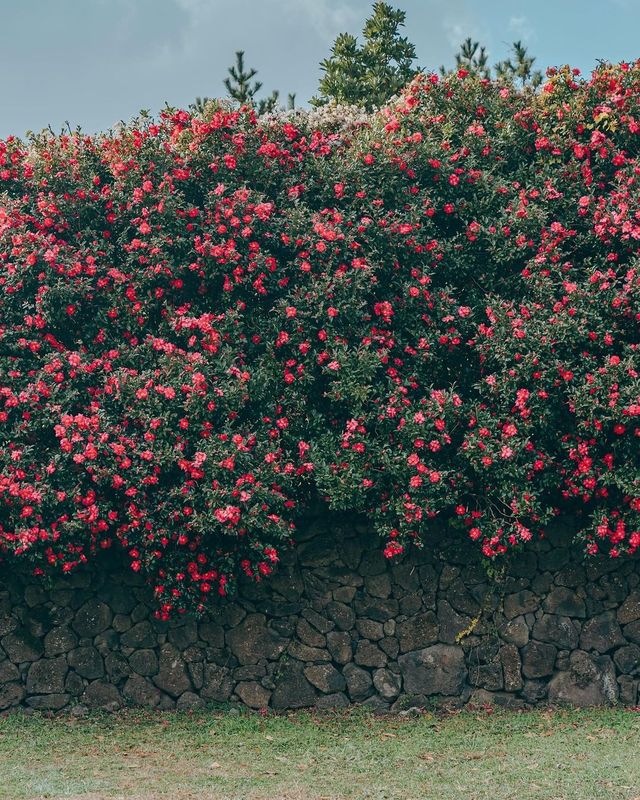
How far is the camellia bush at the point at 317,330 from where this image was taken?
34.6 feet

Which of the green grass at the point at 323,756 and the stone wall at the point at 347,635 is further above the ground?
the stone wall at the point at 347,635

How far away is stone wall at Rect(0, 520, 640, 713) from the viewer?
1159 cm

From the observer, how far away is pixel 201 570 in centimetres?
1098

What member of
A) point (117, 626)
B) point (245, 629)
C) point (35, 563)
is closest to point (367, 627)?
point (245, 629)

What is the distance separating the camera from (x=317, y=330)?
11.3 metres

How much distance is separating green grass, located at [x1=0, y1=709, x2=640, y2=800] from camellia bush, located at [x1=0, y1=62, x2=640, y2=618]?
5.66 feet

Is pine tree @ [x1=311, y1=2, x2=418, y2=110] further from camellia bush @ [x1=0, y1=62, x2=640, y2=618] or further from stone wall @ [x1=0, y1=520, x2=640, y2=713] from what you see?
stone wall @ [x1=0, y1=520, x2=640, y2=713]

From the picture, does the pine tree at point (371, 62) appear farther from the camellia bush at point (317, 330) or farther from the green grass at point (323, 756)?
the green grass at point (323, 756)

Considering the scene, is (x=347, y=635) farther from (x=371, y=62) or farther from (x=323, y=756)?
(x=371, y=62)

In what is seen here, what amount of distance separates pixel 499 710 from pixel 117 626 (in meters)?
4.92

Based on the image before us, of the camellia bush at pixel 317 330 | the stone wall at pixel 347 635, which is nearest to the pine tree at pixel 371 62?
the camellia bush at pixel 317 330

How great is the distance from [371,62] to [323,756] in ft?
49.9

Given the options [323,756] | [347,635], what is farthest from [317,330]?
[323,756]

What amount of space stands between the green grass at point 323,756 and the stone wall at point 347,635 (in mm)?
356
